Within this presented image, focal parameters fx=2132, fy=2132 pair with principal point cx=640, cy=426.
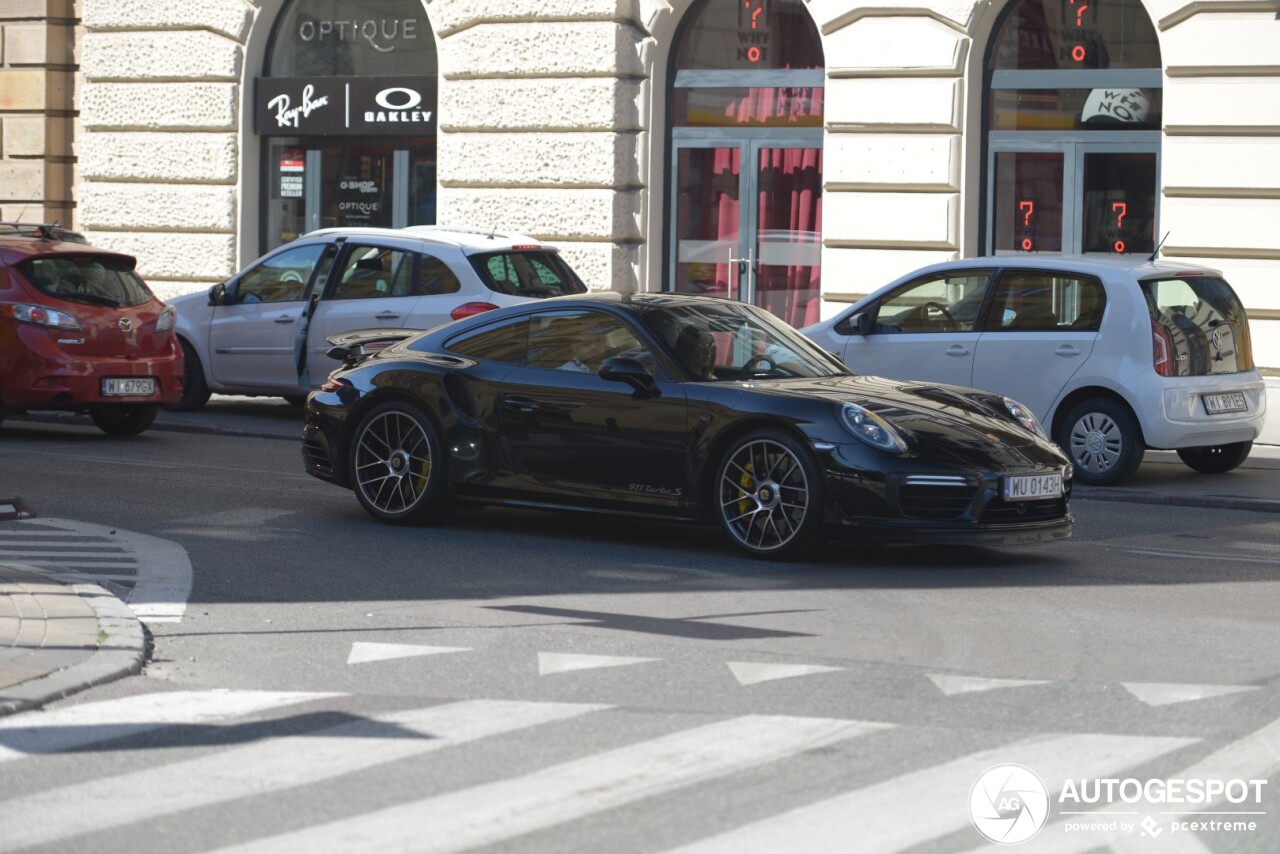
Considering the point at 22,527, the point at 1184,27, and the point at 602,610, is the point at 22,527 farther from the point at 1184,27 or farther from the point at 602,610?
the point at 1184,27

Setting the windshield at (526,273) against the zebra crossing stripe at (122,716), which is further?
the windshield at (526,273)

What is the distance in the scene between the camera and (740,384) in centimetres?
1039

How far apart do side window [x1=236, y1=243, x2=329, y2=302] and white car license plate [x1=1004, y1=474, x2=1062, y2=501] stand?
9.09 meters

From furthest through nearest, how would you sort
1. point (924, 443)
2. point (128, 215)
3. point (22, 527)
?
point (128, 215) → point (22, 527) → point (924, 443)

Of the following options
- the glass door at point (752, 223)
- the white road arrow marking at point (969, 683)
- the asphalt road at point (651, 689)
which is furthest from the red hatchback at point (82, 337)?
the white road arrow marking at point (969, 683)

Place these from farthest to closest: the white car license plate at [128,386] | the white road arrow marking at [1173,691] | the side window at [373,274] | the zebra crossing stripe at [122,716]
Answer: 1. the side window at [373,274]
2. the white car license plate at [128,386]
3. the white road arrow marking at [1173,691]
4. the zebra crossing stripe at [122,716]

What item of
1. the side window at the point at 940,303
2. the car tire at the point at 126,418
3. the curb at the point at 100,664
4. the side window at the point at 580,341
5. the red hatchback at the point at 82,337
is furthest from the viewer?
the car tire at the point at 126,418

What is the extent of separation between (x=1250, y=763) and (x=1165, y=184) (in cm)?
1328

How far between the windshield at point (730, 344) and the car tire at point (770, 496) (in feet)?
1.81

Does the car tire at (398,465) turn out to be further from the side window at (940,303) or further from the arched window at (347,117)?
the arched window at (347,117)

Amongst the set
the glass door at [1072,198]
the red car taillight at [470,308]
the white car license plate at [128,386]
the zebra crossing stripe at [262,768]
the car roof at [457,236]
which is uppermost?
the glass door at [1072,198]

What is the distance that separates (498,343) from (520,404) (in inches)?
18.7

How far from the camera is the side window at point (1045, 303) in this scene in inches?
565

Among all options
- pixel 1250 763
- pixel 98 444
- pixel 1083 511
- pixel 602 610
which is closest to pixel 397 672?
pixel 602 610
